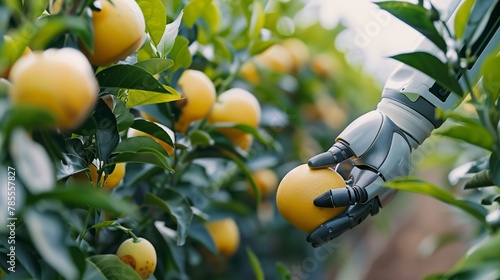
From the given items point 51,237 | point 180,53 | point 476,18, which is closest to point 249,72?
point 180,53

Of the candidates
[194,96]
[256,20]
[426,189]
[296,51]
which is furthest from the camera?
[296,51]

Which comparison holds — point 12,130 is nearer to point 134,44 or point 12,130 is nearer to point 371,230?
point 134,44

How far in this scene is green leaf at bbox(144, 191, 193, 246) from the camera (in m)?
1.02

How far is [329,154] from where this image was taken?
99 centimetres

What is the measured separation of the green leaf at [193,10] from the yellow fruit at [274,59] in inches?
27.1

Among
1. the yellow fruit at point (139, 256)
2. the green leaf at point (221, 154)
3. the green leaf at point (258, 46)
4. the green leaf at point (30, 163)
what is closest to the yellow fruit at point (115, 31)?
the green leaf at point (30, 163)

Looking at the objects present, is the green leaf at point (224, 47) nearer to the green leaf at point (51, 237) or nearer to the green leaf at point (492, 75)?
the green leaf at point (492, 75)

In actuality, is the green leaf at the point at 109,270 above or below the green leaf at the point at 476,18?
below

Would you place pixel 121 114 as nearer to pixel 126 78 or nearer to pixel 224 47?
pixel 126 78

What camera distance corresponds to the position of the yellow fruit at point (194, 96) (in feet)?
3.84

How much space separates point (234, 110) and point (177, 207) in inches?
10.9

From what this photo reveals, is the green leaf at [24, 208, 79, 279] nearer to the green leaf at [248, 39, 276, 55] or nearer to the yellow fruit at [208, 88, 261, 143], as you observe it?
the yellow fruit at [208, 88, 261, 143]

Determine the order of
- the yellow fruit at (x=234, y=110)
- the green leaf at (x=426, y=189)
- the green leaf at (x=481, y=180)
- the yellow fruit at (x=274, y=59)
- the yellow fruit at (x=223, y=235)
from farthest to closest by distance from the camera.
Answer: the yellow fruit at (x=274, y=59) → the yellow fruit at (x=223, y=235) → the yellow fruit at (x=234, y=110) → the green leaf at (x=481, y=180) → the green leaf at (x=426, y=189)

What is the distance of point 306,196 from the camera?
3.14ft
